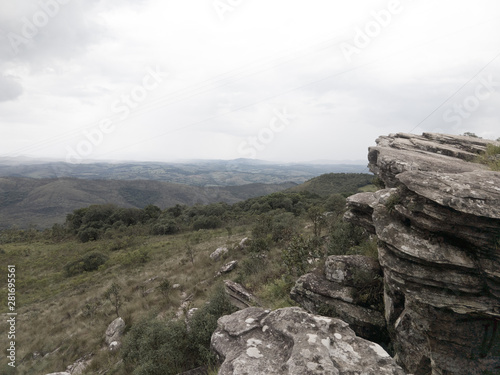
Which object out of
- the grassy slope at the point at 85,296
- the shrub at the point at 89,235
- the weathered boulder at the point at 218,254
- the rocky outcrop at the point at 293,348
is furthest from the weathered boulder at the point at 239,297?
the shrub at the point at 89,235

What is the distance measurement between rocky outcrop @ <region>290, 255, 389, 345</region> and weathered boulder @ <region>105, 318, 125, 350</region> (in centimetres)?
971

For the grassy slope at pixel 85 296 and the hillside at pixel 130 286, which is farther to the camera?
the grassy slope at pixel 85 296

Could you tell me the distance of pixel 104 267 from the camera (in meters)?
27.9

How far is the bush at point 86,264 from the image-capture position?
2759 centimetres

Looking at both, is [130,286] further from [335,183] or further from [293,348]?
[335,183]

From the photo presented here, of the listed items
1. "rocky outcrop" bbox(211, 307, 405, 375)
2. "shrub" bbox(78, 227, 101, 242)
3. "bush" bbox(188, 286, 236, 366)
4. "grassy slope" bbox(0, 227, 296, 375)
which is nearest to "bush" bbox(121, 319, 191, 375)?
"bush" bbox(188, 286, 236, 366)

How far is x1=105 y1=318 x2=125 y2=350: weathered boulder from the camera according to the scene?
11039 millimetres

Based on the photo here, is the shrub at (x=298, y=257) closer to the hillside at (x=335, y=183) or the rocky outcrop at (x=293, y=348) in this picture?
the rocky outcrop at (x=293, y=348)

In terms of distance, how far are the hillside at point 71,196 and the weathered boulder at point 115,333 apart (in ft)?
432

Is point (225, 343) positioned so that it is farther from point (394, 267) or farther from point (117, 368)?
point (117, 368)

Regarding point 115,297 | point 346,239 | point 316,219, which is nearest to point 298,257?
point 346,239

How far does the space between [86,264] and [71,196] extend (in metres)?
161

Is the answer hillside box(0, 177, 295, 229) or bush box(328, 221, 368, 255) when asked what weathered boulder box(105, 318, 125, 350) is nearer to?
bush box(328, 221, 368, 255)

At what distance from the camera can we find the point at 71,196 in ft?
501
